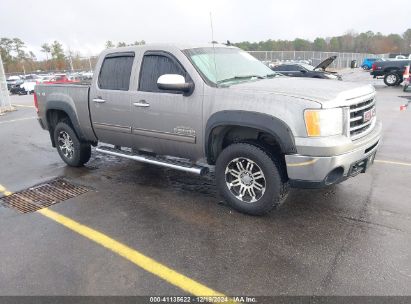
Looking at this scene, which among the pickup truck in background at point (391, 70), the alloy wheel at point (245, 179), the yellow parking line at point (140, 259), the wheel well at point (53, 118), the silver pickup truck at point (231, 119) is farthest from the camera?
the pickup truck in background at point (391, 70)

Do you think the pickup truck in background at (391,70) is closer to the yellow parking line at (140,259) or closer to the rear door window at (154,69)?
the rear door window at (154,69)

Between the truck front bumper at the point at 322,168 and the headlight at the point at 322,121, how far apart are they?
245mm

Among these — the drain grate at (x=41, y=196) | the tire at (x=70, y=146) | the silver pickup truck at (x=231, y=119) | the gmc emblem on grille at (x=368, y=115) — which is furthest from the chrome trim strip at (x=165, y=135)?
the gmc emblem on grille at (x=368, y=115)

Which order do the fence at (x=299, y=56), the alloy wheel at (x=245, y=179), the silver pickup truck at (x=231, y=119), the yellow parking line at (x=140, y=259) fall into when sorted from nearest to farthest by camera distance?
the yellow parking line at (x=140, y=259) < the silver pickup truck at (x=231, y=119) < the alloy wheel at (x=245, y=179) < the fence at (x=299, y=56)

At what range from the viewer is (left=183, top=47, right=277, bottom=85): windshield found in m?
4.46

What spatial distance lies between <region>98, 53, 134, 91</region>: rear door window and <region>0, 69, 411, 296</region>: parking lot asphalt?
4.84ft

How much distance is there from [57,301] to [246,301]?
1496 mm

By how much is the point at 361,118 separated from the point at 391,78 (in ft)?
61.5

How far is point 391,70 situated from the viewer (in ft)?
65.1

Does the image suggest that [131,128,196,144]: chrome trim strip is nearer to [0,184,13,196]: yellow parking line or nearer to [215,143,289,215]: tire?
[215,143,289,215]: tire

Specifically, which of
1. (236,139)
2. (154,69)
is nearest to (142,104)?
(154,69)

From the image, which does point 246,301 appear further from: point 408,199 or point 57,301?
point 408,199

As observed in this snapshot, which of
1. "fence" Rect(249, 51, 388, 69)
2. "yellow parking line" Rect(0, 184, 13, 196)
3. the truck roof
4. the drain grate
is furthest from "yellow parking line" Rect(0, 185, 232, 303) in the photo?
"fence" Rect(249, 51, 388, 69)

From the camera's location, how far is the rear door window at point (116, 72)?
203 inches
